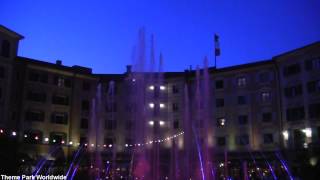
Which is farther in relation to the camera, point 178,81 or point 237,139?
point 178,81

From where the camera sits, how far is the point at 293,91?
56.3 m

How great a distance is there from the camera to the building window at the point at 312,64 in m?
53.6

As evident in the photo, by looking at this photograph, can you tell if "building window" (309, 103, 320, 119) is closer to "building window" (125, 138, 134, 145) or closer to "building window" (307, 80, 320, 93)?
"building window" (307, 80, 320, 93)

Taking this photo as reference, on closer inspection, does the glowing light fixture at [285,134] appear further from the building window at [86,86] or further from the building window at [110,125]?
the building window at [86,86]

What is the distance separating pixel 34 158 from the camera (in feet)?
196

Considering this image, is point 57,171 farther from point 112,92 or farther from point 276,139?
point 276,139

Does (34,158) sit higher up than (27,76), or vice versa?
(27,76)

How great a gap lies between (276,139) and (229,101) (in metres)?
8.40

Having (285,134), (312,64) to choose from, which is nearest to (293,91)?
(312,64)

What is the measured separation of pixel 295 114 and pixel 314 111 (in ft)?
9.13

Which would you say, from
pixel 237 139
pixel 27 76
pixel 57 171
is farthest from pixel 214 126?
pixel 27 76

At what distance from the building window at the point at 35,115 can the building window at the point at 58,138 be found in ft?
8.99

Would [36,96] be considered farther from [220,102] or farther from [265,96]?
[265,96]

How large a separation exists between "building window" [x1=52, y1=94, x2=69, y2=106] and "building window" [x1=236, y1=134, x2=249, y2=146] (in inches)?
972
